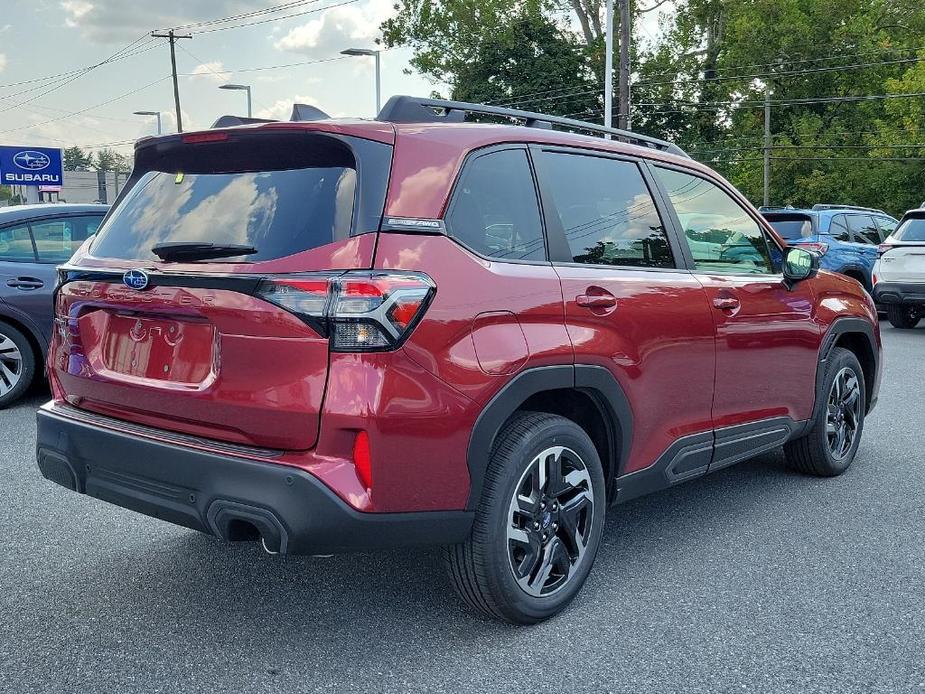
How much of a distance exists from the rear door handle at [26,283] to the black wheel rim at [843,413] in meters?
5.79

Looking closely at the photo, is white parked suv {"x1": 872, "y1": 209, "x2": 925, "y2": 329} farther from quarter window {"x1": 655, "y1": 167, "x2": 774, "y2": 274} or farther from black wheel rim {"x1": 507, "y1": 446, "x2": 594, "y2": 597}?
black wheel rim {"x1": 507, "y1": 446, "x2": 594, "y2": 597}

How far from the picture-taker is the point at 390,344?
2.78 m

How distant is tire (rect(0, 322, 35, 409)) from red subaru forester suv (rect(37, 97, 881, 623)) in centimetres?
426

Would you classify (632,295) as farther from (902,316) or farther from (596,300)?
(902,316)

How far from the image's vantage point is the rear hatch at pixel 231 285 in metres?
2.81

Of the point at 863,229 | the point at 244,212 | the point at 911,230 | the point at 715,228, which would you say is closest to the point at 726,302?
the point at 715,228

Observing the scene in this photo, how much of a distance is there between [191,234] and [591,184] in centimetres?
154

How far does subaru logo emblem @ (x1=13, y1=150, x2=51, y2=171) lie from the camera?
3091 cm

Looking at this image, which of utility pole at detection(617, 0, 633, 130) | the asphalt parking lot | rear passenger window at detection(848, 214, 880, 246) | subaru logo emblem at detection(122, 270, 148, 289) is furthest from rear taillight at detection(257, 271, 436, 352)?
utility pole at detection(617, 0, 633, 130)

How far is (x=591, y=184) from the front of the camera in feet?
12.2

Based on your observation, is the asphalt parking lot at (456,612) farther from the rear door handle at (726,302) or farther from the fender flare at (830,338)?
the rear door handle at (726,302)

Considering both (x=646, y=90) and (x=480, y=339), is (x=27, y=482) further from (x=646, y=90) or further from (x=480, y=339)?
(x=646, y=90)

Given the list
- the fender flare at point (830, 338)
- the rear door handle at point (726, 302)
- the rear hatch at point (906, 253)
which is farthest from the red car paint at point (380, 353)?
the rear hatch at point (906, 253)

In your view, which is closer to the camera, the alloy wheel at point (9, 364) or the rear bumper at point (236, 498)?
the rear bumper at point (236, 498)
